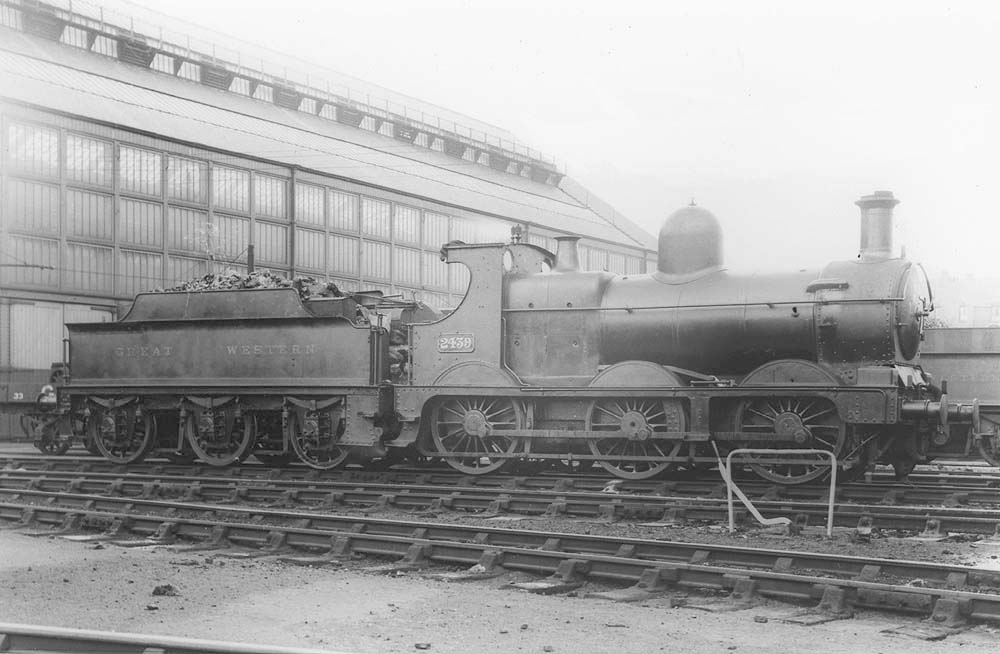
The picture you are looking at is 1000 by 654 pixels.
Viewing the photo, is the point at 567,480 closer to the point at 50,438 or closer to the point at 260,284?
the point at 260,284

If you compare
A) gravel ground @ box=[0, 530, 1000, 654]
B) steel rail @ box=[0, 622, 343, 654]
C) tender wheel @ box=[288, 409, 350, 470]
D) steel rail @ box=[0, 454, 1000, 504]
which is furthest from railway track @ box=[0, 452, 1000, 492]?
steel rail @ box=[0, 622, 343, 654]

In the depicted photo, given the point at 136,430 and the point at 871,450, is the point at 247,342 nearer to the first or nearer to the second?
the point at 136,430

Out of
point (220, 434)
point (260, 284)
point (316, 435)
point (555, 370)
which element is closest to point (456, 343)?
point (555, 370)

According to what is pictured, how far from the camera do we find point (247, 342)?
15555mm

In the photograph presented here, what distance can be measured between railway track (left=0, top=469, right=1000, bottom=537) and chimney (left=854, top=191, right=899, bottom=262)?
277cm

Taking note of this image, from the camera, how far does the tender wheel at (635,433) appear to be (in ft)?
41.4

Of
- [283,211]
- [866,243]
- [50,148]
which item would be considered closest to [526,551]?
[866,243]

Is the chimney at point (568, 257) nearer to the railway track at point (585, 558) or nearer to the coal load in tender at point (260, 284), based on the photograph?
the coal load in tender at point (260, 284)

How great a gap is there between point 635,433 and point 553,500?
1.98 metres

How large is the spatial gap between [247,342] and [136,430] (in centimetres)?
260

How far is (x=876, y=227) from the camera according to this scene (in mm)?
12492

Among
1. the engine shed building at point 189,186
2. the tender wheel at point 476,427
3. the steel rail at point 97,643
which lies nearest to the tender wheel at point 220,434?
the tender wheel at point 476,427

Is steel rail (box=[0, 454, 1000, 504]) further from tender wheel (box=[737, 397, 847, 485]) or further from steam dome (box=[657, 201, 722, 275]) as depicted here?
steam dome (box=[657, 201, 722, 275])

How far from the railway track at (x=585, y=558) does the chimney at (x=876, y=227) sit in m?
5.87
